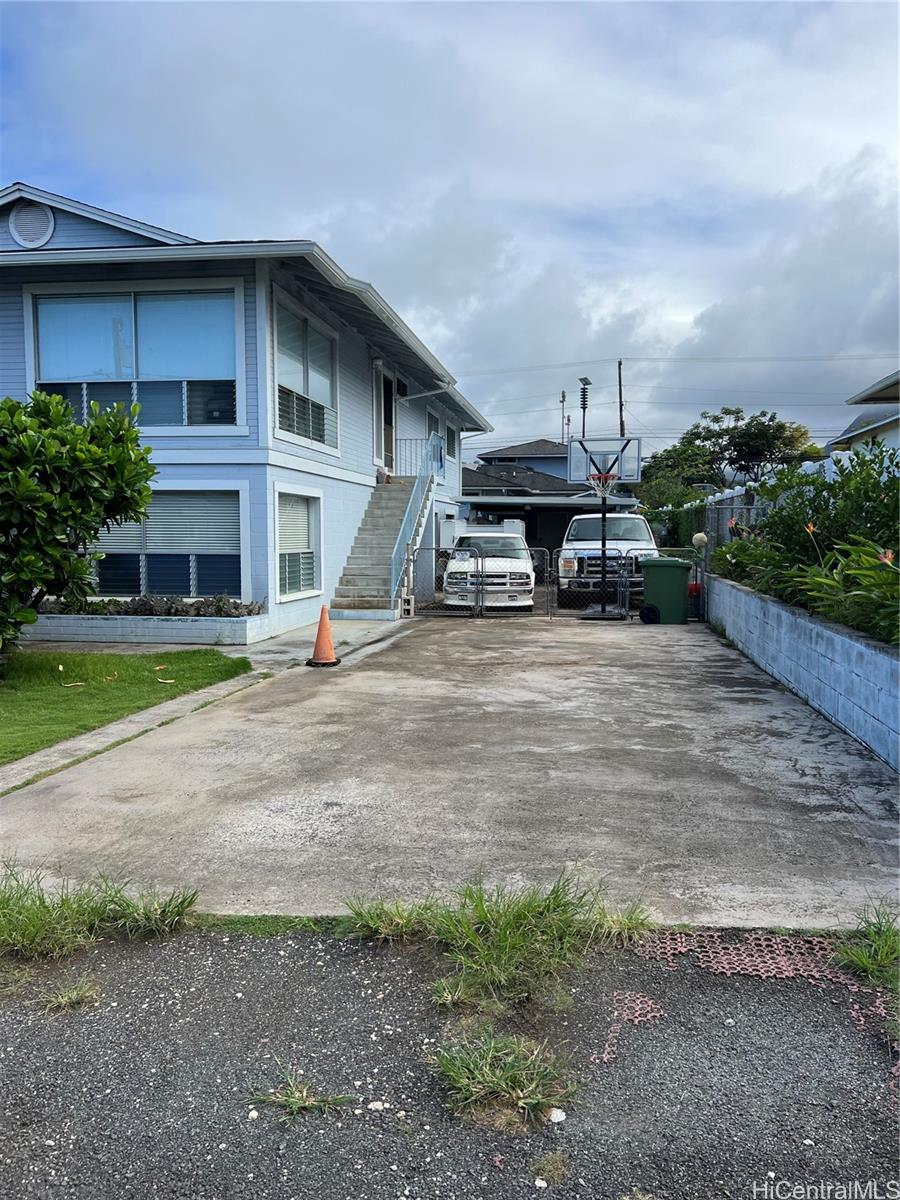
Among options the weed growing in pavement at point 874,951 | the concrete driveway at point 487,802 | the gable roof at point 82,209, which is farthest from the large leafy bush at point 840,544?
the gable roof at point 82,209

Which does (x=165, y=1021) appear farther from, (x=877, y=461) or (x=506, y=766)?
(x=877, y=461)

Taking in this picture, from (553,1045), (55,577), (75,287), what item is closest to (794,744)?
(553,1045)

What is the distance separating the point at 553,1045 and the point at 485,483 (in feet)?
119

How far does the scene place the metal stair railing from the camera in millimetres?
17125

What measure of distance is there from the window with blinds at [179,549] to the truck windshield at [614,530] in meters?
8.82

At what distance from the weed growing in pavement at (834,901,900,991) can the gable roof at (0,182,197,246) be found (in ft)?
43.8

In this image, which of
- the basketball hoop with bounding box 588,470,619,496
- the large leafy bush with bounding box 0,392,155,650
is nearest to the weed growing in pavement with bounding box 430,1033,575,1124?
the large leafy bush with bounding box 0,392,155,650

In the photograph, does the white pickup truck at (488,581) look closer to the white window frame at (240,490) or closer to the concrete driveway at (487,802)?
the white window frame at (240,490)

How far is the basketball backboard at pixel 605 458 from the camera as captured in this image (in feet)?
61.5

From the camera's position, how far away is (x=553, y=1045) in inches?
113

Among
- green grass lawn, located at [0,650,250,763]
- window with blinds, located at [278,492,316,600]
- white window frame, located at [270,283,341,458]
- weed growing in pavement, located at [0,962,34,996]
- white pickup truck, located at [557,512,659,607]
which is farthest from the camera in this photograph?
white pickup truck, located at [557,512,659,607]

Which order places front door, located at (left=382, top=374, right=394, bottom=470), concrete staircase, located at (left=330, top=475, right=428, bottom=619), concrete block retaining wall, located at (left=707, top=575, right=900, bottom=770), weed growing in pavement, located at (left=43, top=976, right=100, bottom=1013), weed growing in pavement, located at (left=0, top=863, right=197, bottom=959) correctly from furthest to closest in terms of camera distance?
front door, located at (left=382, top=374, right=394, bottom=470), concrete staircase, located at (left=330, top=475, right=428, bottom=619), concrete block retaining wall, located at (left=707, top=575, right=900, bottom=770), weed growing in pavement, located at (left=0, top=863, right=197, bottom=959), weed growing in pavement, located at (left=43, top=976, right=100, bottom=1013)

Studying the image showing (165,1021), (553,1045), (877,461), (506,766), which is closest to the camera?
(553,1045)

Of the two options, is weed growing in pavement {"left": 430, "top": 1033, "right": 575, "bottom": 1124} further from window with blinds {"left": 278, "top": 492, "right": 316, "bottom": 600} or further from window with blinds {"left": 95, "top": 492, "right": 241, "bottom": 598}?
window with blinds {"left": 278, "top": 492, "right": 316, "bottom": 600}
